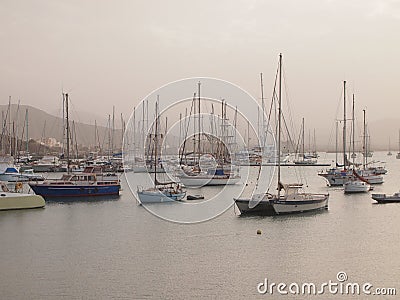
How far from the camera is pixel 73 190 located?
140 feet

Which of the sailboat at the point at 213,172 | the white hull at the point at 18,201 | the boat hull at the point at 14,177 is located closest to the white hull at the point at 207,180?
the sailboat at the point at 213,172

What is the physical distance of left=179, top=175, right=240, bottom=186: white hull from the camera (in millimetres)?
53906

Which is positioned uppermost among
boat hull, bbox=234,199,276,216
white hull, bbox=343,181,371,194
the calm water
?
white hull, bbox=343,181,371,194

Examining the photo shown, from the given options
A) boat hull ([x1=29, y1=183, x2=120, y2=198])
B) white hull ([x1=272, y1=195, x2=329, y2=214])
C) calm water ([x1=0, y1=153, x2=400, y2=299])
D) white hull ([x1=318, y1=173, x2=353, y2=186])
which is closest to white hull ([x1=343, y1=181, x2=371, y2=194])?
white hull ([x1=318, y1=173, x2=353, y2=186])

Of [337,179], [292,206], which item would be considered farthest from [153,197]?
[337,179]

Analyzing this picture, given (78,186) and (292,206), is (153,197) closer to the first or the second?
(78,186)

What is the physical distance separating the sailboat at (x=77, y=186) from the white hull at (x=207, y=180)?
984 centimetres

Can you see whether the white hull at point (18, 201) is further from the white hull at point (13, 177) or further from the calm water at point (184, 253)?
the white hull at point (13, 177)

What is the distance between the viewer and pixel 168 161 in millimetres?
68375

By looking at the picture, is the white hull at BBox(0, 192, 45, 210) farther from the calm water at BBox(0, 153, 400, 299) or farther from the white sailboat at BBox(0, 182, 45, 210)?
the calm water at BBox(0, 153, 400, 299)

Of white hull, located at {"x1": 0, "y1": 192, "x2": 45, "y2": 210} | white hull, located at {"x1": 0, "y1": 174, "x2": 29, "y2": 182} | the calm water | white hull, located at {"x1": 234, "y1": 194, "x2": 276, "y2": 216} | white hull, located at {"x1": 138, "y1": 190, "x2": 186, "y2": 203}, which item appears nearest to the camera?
the calm water

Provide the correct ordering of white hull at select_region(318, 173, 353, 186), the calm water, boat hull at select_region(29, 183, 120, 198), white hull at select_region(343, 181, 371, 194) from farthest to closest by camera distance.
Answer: white hull at select_region(318, 173, 353, 186) → white hull at select_region(343, 181, 371, 194) → boat hull at select_region(29, 183, 120, 198) → the calm water

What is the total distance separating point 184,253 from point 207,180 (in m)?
33.2

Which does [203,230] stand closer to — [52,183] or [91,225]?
[91,225]
